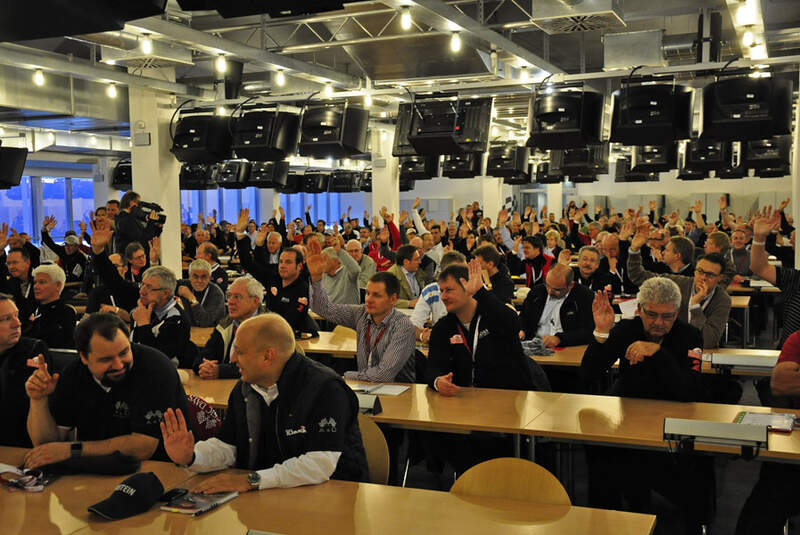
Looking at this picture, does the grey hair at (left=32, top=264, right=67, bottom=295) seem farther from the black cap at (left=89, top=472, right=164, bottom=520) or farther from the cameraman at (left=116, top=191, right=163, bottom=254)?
the black cap at (left=89, top=472, right=164, bottom=520)

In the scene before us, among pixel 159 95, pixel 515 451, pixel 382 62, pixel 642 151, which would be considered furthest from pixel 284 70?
pixel 515 451

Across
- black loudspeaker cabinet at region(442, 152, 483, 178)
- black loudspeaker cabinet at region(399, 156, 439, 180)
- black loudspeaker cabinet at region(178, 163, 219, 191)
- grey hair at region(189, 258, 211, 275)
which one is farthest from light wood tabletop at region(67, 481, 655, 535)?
black loudspeaker cabinet at region(178, 163, 219, 191)

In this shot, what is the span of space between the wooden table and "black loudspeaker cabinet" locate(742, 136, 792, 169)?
10.1 meters

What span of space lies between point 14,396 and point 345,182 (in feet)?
55.5

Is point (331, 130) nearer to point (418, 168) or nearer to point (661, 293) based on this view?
point (418, 168)

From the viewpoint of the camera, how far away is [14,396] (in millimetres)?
3787

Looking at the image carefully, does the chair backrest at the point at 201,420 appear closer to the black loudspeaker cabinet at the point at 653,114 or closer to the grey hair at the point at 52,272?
the grey hair at the point at 52,272

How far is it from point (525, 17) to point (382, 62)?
1896 mm

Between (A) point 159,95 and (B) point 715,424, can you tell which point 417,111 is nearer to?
(A) point 159,95

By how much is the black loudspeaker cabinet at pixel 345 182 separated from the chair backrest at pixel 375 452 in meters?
17.3

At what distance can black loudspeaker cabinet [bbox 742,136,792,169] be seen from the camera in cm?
1086

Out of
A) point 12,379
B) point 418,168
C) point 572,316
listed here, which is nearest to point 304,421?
point 12,379

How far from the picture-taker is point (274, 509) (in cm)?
268

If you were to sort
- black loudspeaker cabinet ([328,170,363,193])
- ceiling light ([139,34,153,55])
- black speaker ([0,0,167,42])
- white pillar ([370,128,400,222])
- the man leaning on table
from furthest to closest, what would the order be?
1. black loudspeaker cabinet ([328,170,363,193])
2. white pillar ([370,128,400,222])
3. ceiling light ([139,34,153,55])
4. the man leaning on table
5. black speaker ([0,0,167,42])
